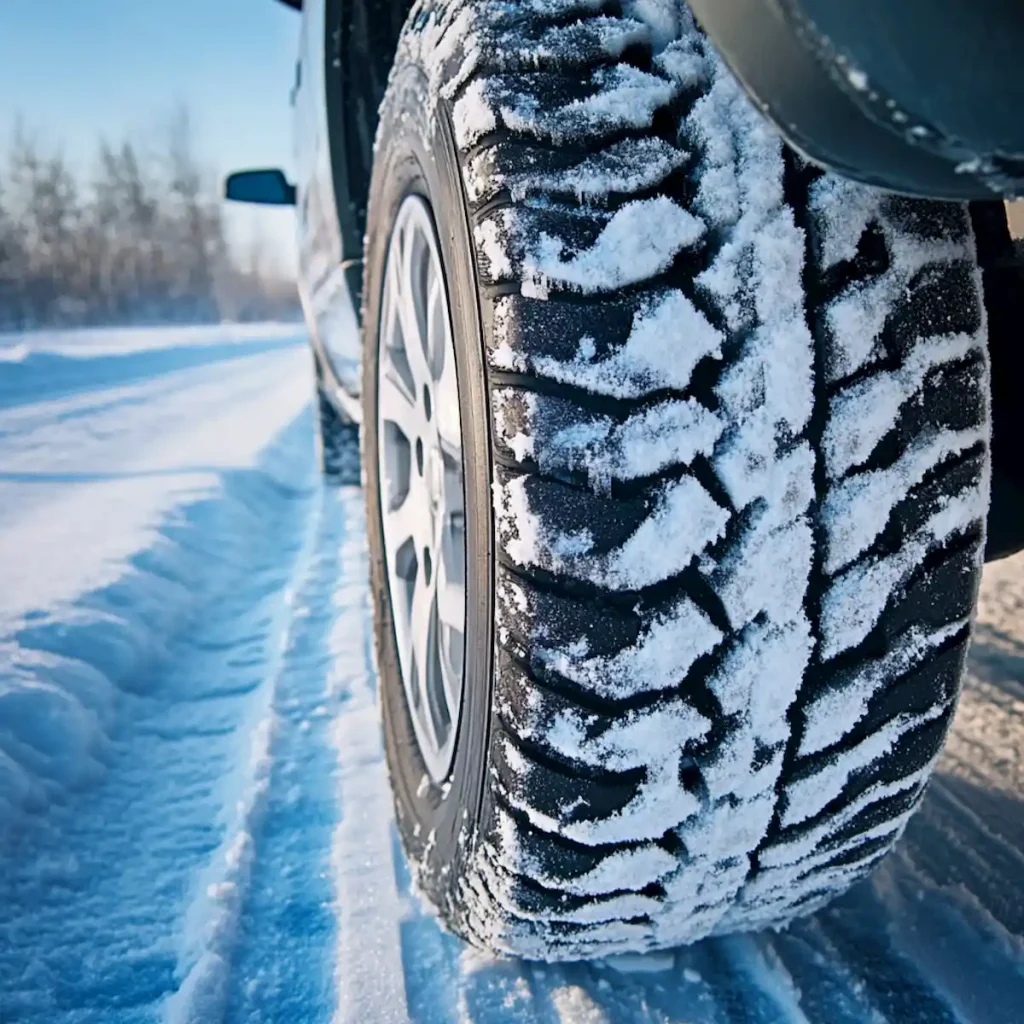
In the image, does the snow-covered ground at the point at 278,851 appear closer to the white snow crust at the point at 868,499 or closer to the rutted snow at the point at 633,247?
the white snow crust at the point at 868,499

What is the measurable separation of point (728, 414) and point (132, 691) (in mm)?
1765

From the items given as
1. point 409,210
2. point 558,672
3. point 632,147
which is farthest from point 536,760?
point 409,210

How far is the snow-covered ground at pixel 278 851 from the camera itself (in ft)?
3.73

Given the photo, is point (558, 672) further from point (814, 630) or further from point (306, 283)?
point (306, 283)

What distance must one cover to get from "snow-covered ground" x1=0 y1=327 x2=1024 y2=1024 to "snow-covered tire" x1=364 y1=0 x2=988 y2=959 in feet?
1.11

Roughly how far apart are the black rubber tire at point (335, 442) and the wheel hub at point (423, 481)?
2593 mm

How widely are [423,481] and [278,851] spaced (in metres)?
0.66

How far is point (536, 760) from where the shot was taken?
0.86 m

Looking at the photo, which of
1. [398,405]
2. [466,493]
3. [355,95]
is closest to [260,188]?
[355,95]

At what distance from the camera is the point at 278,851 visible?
4.86ft

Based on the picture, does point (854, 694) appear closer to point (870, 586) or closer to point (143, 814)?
point (870, 586)

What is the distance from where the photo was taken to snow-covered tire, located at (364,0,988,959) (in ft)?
2.60

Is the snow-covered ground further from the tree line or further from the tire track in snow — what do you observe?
the tree line

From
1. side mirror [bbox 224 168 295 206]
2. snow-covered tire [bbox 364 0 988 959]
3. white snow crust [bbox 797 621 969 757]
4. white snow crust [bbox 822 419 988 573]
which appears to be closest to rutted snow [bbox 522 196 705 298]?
snow-covered tire [bbox 364 0 988 959]
